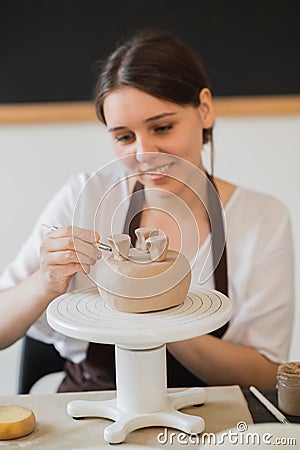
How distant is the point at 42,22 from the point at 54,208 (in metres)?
0.93

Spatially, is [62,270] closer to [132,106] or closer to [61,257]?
[61,257]

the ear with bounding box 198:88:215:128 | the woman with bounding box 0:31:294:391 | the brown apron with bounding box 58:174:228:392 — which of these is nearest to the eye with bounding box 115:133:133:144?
the woman with bounding box 0:31:294:391

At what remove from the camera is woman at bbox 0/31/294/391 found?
41.6 inches

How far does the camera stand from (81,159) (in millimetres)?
2238

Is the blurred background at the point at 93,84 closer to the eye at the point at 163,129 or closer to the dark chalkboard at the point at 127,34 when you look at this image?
the dark chalkboard at the point at 127,34

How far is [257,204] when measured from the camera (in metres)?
1.45

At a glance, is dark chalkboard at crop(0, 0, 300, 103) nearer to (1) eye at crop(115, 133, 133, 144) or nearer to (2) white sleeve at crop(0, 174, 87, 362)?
(2) white sleeve at crop(0, 174, 87, 362)

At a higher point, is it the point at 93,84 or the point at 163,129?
the point at 93,84

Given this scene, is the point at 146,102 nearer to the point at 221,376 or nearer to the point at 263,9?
the point at 221,376

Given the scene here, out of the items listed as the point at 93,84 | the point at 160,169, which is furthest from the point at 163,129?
the point at 93,84

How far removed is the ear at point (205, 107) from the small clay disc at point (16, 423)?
2.18 feet

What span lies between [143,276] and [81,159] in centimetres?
144

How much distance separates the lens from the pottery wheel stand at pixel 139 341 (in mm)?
800

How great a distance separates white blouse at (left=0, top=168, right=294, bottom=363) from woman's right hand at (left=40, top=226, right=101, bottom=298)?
25cm
